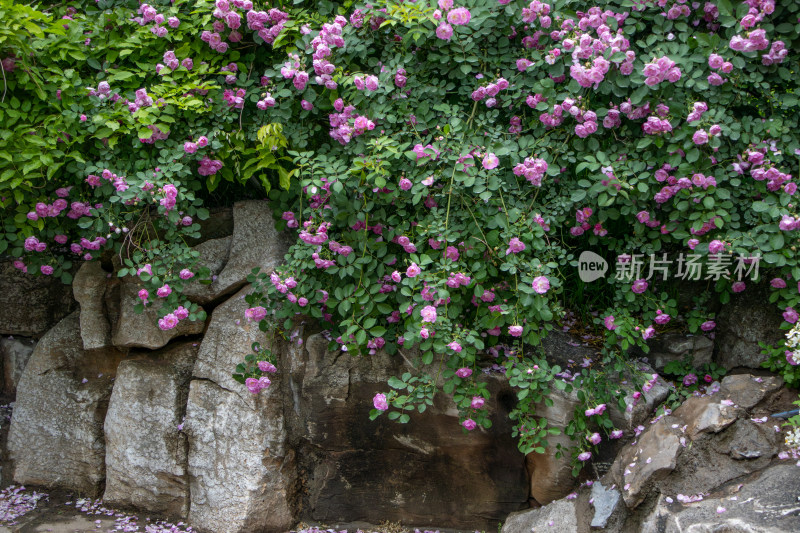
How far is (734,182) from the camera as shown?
258 cm

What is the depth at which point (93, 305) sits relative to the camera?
3455 millimetres

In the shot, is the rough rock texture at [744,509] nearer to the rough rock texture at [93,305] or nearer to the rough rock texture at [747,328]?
the rough rock texture at [747,328]

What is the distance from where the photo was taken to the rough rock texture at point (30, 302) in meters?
3.80

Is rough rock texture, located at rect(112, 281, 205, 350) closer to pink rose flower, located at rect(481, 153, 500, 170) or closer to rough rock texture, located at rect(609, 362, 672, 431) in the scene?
pink rose flower, located at rect(481, 153, 500, 170)

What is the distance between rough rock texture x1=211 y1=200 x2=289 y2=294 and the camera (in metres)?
3.24

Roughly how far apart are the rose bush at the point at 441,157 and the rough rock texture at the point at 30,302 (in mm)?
675

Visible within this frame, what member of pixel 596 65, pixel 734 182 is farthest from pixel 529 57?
pixel 734 182

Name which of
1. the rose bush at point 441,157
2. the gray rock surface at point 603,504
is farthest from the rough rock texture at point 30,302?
the gray rock surface at point 603,504

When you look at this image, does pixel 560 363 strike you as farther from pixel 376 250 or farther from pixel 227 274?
pixel 227 274

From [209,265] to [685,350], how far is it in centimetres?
234

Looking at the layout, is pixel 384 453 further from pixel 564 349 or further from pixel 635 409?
pixel 635 409

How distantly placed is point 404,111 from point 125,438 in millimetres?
2177

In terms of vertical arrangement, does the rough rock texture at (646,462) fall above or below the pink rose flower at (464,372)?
below

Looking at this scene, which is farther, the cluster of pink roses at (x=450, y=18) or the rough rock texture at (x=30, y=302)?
the rough rock texture at (x=30, y=302)
